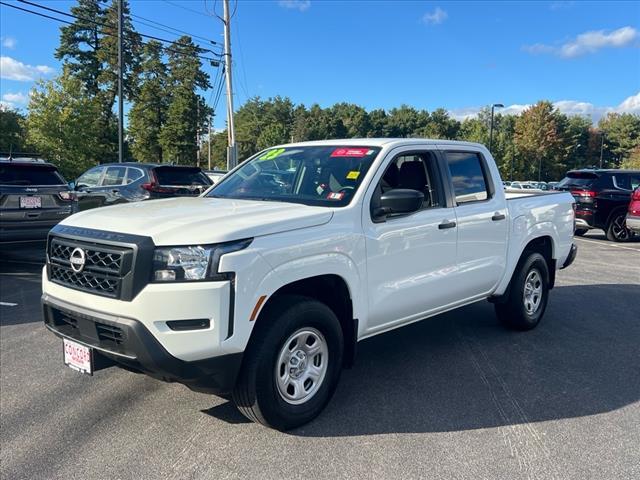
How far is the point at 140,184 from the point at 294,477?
9.50 metres

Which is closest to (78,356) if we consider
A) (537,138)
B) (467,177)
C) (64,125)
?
(467,177)

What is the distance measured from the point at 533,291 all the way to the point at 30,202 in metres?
7.36

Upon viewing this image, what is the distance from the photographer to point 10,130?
5106cm

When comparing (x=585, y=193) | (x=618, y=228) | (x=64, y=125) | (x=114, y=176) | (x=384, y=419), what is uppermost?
(x=64, y=125)

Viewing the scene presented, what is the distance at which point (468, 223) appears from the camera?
471 centimetres

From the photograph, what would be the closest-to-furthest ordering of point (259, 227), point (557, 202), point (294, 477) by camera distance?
point (294, 477), point (259, 227), point (557, 202)

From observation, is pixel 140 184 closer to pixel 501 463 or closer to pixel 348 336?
pixel 348 336

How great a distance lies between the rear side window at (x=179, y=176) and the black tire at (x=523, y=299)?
804cm

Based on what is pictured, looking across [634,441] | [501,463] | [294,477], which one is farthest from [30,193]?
[634,441]

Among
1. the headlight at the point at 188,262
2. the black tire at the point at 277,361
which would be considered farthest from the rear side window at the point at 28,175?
the black tire at the point at 277,361

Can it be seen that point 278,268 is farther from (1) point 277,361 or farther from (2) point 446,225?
(2) point 446,225

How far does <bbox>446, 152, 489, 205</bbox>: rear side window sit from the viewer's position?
4.79 meters

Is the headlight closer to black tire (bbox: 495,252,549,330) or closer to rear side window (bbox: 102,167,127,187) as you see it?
black tire (bbox: 495,252,549,330)

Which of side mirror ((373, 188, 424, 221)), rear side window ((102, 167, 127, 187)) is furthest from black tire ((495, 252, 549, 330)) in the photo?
rear side window ((102, 167, 127, 187))
